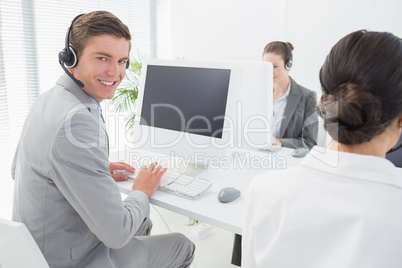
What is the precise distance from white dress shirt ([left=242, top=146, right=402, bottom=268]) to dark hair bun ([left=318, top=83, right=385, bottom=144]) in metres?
0.04

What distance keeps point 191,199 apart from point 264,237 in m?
0.53

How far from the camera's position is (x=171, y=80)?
1500mm

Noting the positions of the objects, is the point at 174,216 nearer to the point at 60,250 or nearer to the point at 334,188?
the point at 60,250

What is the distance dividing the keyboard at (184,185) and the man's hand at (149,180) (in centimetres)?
4

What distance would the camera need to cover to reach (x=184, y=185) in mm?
1310

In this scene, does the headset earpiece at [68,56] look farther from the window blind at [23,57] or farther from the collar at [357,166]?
the window blind at [23,57]

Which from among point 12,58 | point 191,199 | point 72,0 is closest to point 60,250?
point 191,199

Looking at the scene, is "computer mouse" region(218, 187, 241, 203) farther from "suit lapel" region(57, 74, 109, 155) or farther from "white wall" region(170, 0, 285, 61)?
"white wall" region(170, 0, 285, 61)

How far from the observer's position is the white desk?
111 centimetres

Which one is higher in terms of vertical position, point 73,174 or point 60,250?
point 73,174

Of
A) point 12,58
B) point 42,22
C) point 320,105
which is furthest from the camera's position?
point 42,22

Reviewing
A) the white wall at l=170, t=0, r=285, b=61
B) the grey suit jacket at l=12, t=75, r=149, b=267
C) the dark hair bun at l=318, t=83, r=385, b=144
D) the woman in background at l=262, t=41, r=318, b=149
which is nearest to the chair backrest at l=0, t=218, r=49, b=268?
the grey suit jacket at l=12, t=75, r=149, b=267

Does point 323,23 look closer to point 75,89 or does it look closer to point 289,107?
point 289,107

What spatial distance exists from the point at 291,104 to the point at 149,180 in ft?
4.26
